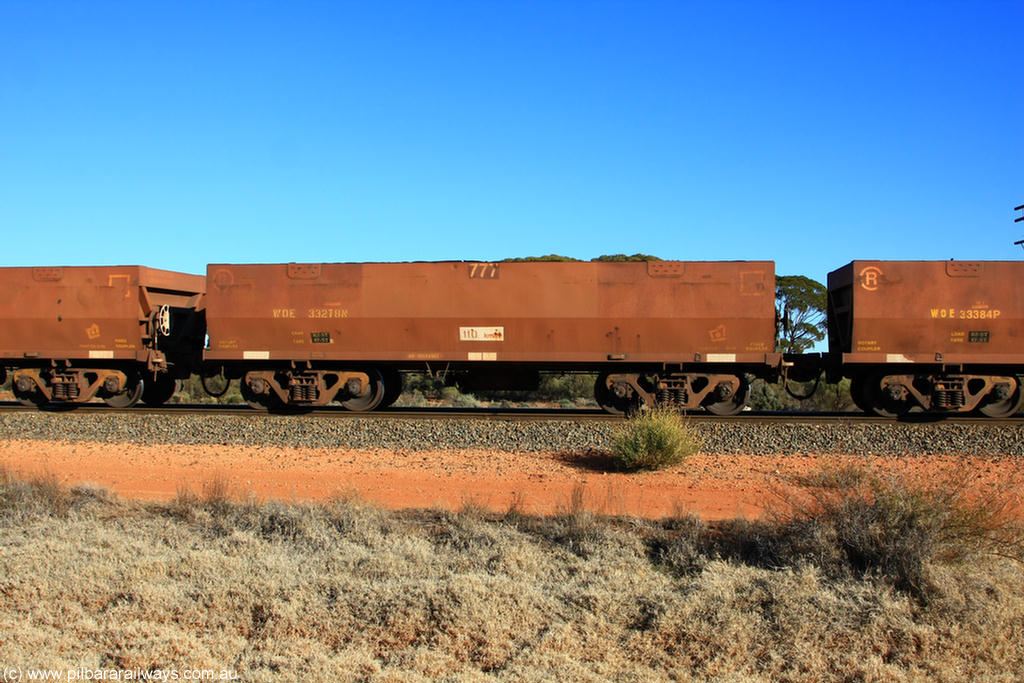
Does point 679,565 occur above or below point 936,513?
below

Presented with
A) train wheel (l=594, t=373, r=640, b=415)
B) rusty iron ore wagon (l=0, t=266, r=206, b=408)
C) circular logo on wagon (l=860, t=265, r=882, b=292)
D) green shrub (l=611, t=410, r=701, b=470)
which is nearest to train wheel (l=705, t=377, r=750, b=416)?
train wheel (l=594, t=373, r=640, b=415)

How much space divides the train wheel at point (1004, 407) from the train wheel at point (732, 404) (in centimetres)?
457

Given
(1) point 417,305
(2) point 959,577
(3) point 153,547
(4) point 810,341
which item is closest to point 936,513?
(2) point 959,577

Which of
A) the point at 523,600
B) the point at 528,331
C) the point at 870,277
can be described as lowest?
the point at 523,600

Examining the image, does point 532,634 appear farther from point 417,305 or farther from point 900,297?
point 900,297

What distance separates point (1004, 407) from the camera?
14141 mm

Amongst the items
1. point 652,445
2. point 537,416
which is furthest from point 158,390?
point 652,445

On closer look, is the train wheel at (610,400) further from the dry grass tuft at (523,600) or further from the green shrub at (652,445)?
the dry grass tuft at (523,600)

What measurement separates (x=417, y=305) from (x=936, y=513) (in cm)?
1064

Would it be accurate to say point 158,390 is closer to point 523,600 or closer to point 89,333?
point 89,333

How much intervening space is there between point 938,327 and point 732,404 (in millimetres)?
4008

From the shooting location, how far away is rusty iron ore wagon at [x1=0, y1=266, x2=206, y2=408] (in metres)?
15.5

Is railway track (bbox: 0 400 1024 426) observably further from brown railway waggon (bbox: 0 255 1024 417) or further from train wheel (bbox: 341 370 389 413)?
brown railway waggon (bbox: 0 255 1024 417)

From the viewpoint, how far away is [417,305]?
579 inches
